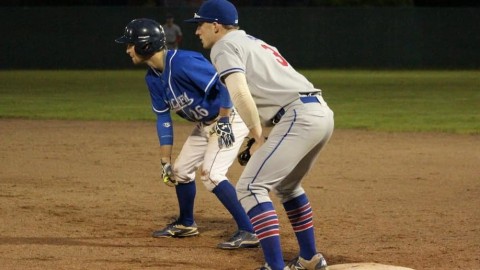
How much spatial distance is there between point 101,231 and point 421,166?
4.70 metres

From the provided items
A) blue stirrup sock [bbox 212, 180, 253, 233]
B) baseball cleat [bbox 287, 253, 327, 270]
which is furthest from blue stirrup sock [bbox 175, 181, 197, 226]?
baseball cleat [bbox 287, 253, 327, 270]

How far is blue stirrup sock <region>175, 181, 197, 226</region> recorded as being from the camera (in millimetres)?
7152

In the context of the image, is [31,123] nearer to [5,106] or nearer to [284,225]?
[5,106]

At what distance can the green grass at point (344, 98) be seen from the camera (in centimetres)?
1597

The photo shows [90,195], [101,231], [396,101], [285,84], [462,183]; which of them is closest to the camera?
[285,84]

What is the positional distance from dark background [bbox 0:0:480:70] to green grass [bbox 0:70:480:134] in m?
2.79

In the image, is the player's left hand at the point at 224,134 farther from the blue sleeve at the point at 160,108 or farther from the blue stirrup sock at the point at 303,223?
the blue sleeve at the point at 160,108

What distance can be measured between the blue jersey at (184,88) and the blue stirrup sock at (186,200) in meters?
0.49

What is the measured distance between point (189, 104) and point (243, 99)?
1586mm

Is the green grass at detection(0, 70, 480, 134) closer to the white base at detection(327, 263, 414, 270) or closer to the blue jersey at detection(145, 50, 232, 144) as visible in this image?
the blue jersey at detection(145, 50, 232, 144)

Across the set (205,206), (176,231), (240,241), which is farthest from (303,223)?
(205,206)

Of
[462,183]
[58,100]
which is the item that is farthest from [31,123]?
[462,183]

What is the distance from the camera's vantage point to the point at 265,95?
213 inches

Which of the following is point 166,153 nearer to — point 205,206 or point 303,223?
point 303,223
